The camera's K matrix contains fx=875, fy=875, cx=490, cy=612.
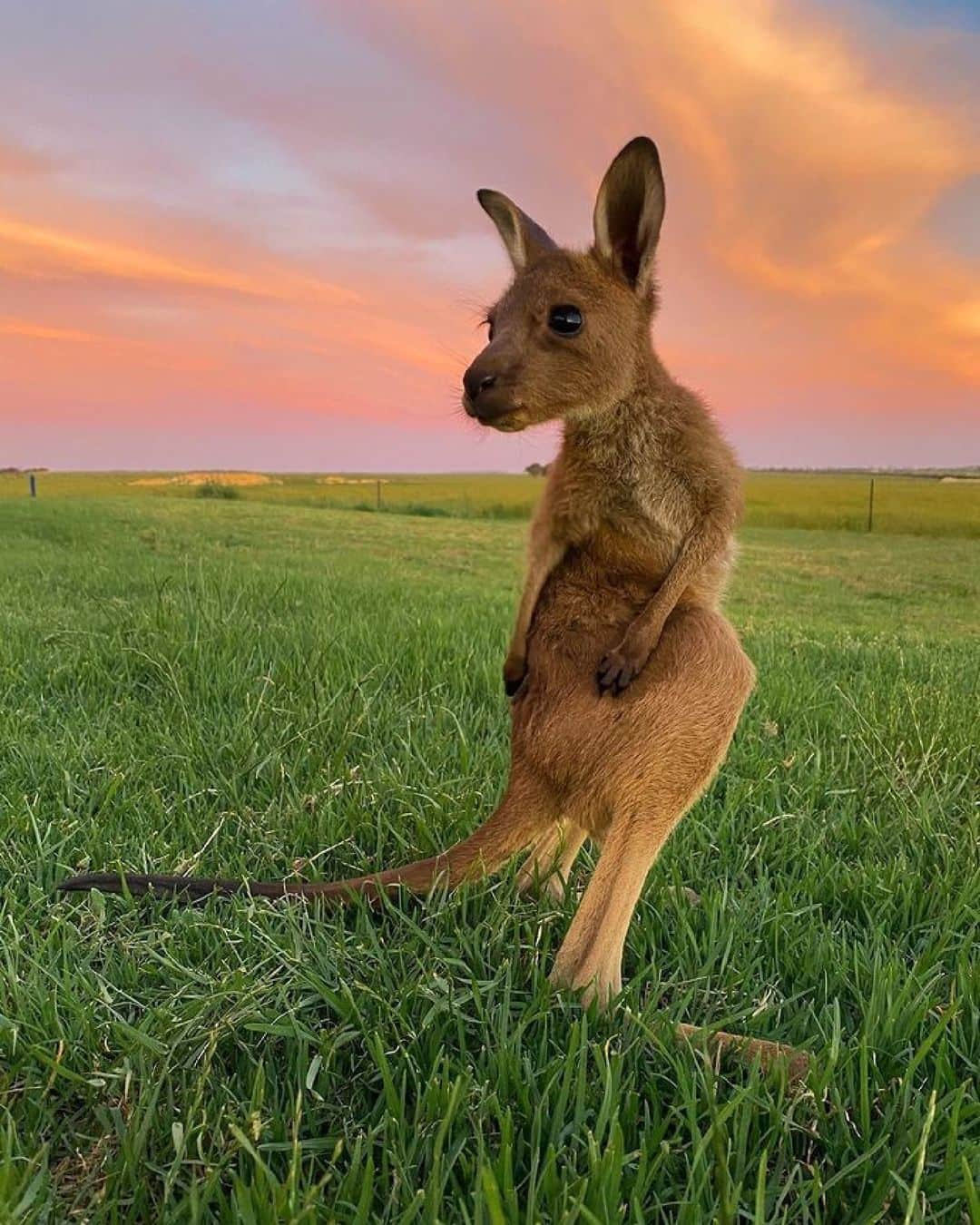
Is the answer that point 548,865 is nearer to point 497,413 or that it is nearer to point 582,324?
point 497,413

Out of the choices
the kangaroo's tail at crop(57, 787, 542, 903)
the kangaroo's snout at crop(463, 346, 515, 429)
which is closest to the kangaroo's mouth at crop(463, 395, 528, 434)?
the kangaroo's snout at crop(463, 346, 515, 429)

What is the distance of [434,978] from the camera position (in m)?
1.74

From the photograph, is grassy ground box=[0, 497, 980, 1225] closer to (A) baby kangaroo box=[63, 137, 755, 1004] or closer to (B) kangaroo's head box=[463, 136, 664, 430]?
(A) baby kangaroo box=[63, 137, 755, 1004]

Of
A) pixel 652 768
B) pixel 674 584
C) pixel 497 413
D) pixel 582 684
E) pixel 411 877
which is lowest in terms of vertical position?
pixel 411 877

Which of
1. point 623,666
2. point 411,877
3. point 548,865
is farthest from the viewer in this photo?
point 548,865

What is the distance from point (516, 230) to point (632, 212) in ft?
0.96

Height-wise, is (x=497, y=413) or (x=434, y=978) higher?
(x=497, y=413)

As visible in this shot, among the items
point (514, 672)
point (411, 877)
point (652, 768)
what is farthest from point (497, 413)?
point (411, 877)

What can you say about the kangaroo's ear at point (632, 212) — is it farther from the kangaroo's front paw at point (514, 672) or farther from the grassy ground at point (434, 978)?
the grassy ground at point (434, 978)

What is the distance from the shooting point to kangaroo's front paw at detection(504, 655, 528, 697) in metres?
1.89

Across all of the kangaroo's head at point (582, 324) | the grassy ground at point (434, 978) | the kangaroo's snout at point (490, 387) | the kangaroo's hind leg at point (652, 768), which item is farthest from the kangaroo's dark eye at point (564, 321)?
the grassy ground at point (434, 978)

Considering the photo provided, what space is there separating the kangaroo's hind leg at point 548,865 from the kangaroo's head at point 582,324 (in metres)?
1.03

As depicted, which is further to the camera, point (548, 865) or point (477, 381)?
point (548, 865)

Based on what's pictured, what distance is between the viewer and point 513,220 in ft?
6.52
